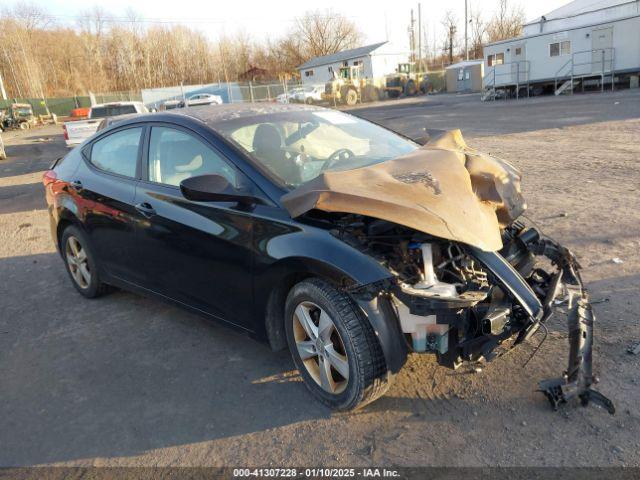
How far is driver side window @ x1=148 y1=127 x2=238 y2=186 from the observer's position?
3.61 m

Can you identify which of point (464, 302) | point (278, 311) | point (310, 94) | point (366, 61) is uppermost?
point (366, 61)

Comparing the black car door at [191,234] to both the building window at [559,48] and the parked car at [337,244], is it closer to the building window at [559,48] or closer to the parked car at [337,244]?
the parked car at [337,244]

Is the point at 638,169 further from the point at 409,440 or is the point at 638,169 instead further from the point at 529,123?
the point at 529,123

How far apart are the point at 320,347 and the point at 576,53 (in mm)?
31930

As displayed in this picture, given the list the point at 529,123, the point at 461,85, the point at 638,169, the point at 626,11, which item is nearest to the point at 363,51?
the point at 461,85

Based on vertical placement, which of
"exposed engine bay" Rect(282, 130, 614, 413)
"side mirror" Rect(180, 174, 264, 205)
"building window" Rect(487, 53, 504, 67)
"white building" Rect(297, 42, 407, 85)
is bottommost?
"exposed engine bay" Rect(282, 130, 614, 413)

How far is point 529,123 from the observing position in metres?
17.0

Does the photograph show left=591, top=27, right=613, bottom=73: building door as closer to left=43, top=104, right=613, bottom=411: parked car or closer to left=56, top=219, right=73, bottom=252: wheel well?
left=43, top=104, right=613, bottom=411: parked car

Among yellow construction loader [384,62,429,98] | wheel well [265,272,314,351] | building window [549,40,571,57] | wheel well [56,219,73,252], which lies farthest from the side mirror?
yellow construction loader [384,62,429,98]

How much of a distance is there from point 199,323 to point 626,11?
3548 cm

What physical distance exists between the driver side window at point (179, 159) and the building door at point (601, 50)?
100 feet

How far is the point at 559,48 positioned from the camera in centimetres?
3025

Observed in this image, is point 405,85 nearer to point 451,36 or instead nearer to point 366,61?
point 366,61

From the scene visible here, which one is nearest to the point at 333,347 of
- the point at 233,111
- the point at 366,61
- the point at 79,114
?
the point at 233,111
